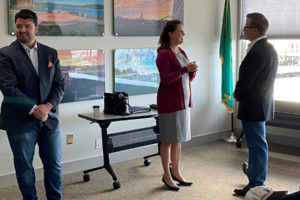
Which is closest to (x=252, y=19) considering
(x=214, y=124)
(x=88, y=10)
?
(x=88, y=10)

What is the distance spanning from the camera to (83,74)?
3992mm

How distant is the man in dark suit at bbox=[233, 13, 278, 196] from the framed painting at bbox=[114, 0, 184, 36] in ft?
4.93

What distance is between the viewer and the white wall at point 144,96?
12.5 ft

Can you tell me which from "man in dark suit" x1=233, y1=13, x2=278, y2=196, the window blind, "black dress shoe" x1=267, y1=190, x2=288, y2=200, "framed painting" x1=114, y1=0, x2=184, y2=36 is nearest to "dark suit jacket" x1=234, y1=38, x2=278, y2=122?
"man in dark suit" x1=233, y1=13, x2=278, y2=196

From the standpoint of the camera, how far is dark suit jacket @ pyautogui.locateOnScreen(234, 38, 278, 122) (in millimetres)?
3074

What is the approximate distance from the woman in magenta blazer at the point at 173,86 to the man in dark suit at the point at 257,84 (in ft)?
1.53

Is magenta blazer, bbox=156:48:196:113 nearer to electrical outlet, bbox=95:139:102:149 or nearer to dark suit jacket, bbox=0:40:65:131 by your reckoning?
dark suit jacket, bbox=0:40:65:131

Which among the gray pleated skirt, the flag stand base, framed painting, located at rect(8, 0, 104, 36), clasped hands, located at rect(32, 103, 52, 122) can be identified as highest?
framed painting, located at rect(8, 0, 104, 36)

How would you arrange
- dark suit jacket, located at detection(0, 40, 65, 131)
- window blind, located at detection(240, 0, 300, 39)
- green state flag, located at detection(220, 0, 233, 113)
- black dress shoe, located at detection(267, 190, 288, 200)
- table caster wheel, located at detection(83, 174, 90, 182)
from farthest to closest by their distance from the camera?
green state flag, located at detection(220, 0, 233, 113) → window blind, located at detection(240, 0, 300, 39) → table caster wheel, located at detection(83, 174, 90, 182) → dark suit jacket, located at detection(0, 40, 65, 131) → black dress shoe, located at detection(267, 190, 288, 200)

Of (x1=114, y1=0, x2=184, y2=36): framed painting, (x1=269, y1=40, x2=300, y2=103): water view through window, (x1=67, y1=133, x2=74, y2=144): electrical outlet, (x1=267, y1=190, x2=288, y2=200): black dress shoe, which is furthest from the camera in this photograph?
(x1=269, y1=40, x2=300, y2=103): water view through window

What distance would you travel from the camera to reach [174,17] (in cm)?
470

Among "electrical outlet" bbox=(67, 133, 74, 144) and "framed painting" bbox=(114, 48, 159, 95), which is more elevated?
"framed painting" bbox=(114, 48, 159, 95)

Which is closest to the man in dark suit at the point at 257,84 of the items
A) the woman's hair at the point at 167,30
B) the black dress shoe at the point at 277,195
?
the woman's hair at the point at 167,30

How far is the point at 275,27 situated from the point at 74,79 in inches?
104
